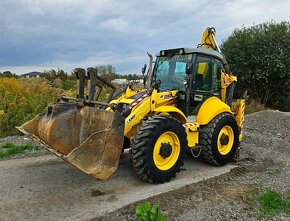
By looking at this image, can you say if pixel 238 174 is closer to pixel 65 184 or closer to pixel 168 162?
pixel 168 162

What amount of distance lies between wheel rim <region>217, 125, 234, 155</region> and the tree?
44.2 ft

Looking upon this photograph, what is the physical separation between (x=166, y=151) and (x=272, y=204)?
74.4 inches

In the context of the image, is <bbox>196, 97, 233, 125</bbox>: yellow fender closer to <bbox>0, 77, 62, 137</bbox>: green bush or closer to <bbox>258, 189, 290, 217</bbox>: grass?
<bbox>258, 189, 290, 217</bbox>: grass

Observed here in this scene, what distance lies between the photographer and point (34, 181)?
247 inches

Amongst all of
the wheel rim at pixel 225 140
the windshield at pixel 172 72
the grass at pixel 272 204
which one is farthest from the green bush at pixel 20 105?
the grass at pixel 272 204

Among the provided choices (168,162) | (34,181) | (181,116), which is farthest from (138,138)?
(34,181)

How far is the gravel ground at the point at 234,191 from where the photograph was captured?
5211 millimetres

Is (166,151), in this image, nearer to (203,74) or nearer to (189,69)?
(189,69)

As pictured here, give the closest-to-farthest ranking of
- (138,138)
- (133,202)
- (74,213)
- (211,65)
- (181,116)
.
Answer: (74,213)
(133,202)
(138,138)
(181,116)
(211,65)

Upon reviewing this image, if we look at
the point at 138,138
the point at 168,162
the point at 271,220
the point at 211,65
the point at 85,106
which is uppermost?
the point at 211,65

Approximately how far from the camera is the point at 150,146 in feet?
19.5

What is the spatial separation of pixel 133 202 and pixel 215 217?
1209mm

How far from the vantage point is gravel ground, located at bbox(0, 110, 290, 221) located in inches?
205

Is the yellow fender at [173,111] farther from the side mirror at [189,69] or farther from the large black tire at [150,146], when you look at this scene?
the side mirror at [189,69]
